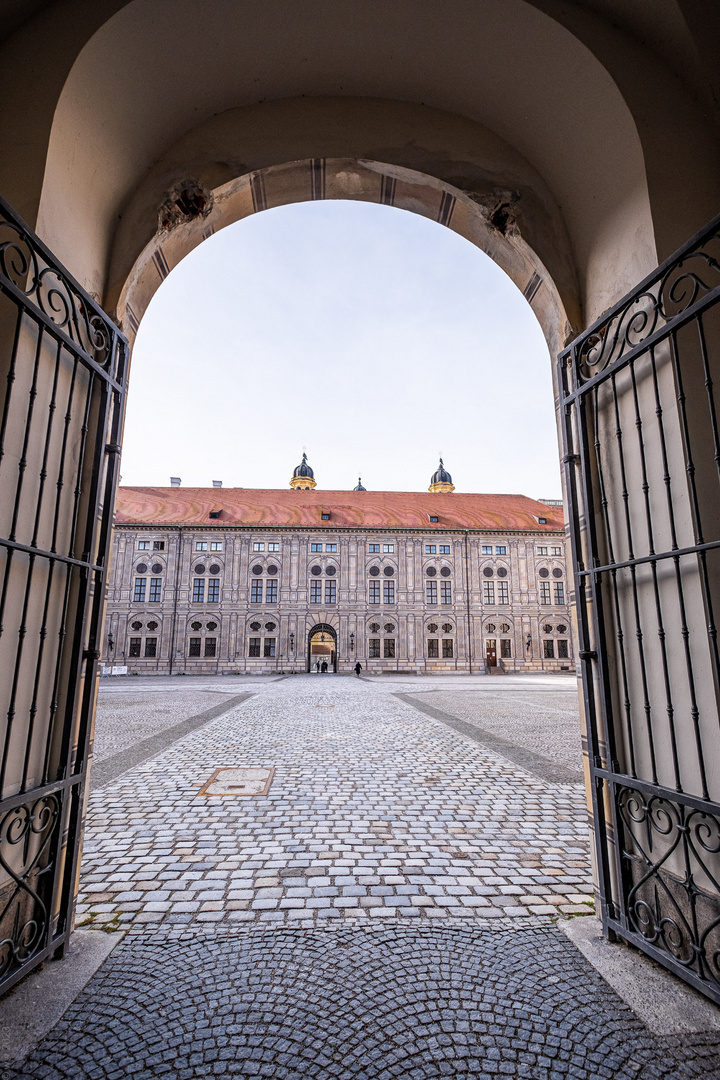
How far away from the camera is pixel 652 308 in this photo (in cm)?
A: 298

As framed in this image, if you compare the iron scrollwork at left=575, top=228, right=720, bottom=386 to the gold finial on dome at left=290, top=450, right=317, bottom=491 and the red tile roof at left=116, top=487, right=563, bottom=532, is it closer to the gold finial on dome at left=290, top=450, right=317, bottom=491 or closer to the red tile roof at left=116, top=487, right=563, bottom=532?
the red tile roof at left=116, top=487, right=563, bottom=532

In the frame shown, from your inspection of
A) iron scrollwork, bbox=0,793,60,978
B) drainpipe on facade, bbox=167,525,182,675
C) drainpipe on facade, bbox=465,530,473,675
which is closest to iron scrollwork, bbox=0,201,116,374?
iron scrollwork, bbox=0,793,60,978

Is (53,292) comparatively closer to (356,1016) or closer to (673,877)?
(356,1016)

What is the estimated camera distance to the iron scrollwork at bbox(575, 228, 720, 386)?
106 inches

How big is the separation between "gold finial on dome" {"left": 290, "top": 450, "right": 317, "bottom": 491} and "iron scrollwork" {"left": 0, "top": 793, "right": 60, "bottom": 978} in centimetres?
5713

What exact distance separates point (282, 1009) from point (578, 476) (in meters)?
3.22

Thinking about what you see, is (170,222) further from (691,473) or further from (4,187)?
(691,473)

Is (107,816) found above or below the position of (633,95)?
below

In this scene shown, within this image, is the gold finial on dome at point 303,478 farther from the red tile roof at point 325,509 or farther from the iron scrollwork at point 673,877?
the iron scrollwork at point 673,877

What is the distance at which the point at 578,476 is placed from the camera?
3.50 meters

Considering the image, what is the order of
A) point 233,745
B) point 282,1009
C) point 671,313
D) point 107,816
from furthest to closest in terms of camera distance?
1. point 233,745
2. point 107,816
3. point 671,313
4. point 282,1009

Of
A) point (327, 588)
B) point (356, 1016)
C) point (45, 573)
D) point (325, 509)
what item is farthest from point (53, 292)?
point (325, 509)

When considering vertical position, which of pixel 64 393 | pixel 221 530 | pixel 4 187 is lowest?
pixel 64 393

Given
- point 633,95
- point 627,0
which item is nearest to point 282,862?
point 633,95
